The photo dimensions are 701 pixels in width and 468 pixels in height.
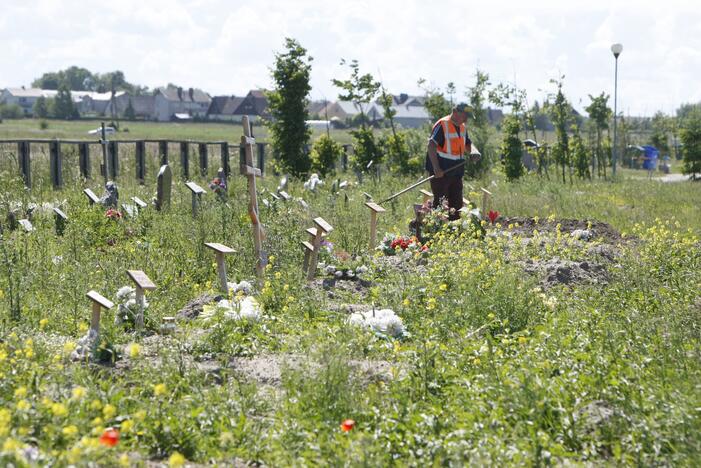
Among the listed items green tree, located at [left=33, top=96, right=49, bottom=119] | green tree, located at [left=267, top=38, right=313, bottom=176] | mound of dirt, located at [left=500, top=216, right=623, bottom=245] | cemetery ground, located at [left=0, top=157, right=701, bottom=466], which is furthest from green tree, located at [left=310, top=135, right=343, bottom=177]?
green tree, located at [left=33, top=96, right=49, bottom=119]

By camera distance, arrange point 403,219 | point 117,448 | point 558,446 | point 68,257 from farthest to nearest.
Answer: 1. point 403,219
2. point 68,257
3. point 558,446
4. point 117,448

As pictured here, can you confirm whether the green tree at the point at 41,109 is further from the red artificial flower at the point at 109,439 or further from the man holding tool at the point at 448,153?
the red artificial flower at the point at 109,439

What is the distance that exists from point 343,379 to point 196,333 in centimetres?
188

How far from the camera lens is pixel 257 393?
16.4 feet

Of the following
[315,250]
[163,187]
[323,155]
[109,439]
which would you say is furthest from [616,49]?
[109,439]

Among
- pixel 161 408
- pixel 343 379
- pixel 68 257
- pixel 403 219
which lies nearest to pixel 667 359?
pixel 343 379

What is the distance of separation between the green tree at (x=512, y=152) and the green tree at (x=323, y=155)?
472cm

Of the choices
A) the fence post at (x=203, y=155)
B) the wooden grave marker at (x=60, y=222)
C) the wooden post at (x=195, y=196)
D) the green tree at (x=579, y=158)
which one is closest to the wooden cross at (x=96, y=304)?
the wooden grave marker at (x=60, y=222)

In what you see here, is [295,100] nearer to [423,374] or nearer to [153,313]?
[153,313]

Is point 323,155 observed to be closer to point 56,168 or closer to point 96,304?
point 56,168

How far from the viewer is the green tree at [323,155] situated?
69.4ft

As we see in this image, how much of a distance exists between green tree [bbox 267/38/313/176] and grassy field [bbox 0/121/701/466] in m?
10.6

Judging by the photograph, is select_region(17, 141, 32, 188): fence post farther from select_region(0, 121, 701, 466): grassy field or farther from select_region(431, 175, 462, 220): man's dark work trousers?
select_region(431, 175, 462, 220): man's dark work trousers

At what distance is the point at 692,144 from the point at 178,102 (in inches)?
4520
